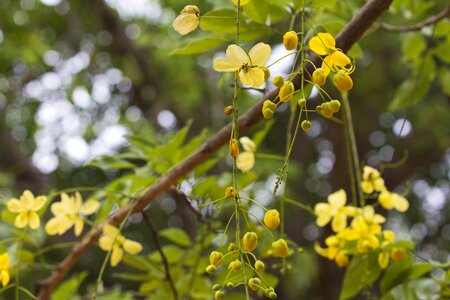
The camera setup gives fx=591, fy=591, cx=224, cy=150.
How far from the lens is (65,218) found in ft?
2.30

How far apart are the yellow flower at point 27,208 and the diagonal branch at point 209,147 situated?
0.07 m

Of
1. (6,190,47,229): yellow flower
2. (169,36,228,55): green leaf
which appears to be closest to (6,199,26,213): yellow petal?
(6,190,47,229): yellow flower

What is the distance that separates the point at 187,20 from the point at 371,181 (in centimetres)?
33

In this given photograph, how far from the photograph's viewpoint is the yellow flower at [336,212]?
656mm

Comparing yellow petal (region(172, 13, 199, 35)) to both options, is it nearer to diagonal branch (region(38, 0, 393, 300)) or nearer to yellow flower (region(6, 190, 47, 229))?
diagonal branch (region(38, 0, 393, 300))

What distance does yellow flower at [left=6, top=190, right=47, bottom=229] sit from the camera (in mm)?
648

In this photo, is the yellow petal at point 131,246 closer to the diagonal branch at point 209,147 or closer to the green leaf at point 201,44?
the diagonal branch at point 209,147

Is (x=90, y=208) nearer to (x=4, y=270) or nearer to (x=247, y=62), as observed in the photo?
(x=4, y=270)

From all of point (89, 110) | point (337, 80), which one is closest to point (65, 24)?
point (89, 110)

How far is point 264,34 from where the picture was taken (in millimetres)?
651

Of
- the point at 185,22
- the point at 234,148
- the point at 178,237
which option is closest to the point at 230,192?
the point at 234,148

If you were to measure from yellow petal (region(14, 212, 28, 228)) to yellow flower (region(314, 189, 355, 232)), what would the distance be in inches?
12.9

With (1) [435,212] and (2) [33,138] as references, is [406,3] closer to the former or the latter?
(2) [33,138]

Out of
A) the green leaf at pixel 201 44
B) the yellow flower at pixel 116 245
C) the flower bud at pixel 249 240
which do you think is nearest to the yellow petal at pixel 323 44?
the flower bud at pixel 249 240
